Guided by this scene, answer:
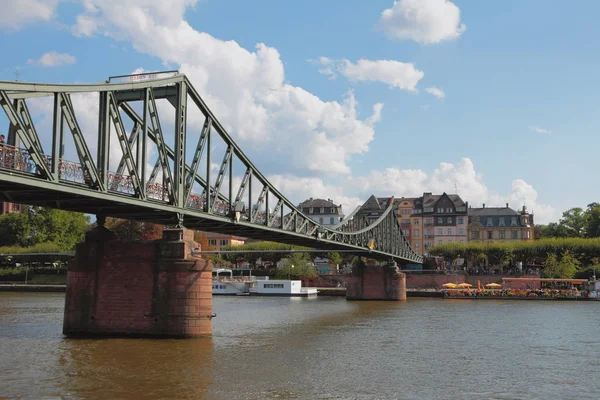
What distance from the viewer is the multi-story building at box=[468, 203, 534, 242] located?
148 meters

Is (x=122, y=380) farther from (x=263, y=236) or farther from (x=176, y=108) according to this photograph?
(x=263, y=236)

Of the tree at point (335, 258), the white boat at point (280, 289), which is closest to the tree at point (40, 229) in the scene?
the white boat at point (280, 289)

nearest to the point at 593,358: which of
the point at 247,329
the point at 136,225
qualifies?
the point at 247,329

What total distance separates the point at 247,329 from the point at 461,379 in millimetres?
20635

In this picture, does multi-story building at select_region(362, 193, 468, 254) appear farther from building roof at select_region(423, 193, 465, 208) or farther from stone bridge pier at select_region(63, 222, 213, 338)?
stone bridge pier at select_region(63, 222, 213, 338)

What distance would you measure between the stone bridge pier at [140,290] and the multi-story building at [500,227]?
389 feet

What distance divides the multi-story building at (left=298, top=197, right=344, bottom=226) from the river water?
384 feet

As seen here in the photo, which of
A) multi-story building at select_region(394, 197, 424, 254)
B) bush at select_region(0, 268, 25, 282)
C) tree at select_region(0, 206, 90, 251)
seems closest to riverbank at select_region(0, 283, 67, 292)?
bush at select_region(0, 268, 25, 282)

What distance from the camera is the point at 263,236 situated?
189ft

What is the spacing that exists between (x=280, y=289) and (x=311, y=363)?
245 feet

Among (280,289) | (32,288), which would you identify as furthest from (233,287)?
(32,288)

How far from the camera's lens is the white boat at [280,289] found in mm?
106125

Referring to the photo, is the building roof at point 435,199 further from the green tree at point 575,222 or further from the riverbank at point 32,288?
the riverbank at point 32,288

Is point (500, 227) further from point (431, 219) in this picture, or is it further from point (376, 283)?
point (376, 283)
